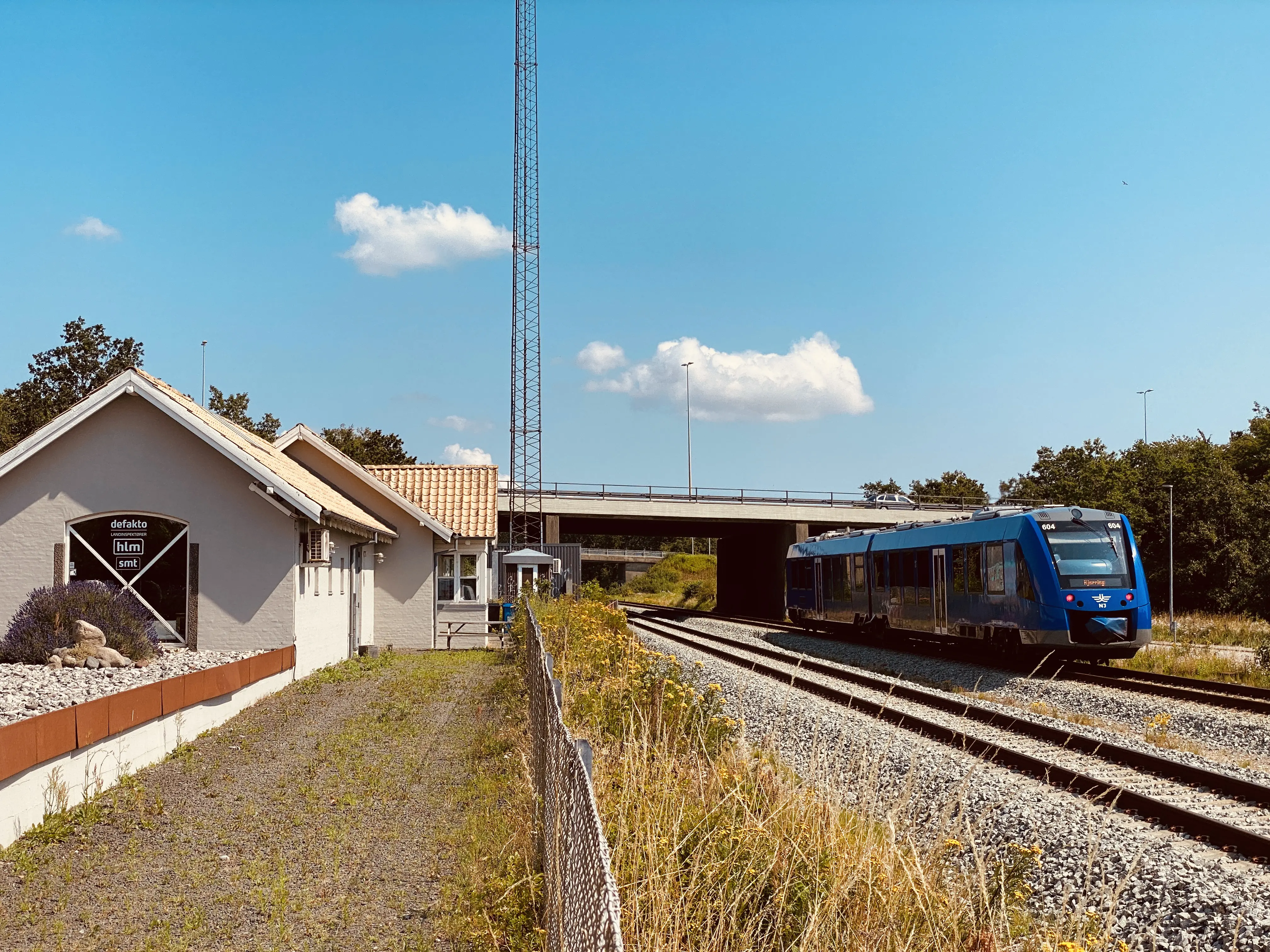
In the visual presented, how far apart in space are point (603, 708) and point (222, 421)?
14.9 meters

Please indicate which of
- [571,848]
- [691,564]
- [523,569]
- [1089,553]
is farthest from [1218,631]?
[691,564]

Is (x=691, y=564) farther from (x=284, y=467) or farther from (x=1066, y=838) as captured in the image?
(x=1066, y=838)

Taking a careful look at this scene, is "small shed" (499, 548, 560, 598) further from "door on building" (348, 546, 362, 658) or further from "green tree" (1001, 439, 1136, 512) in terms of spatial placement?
"green tree" (1001, 439, 1136, 512)

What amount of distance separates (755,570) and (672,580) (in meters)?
28.7

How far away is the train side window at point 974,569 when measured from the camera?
856 inches

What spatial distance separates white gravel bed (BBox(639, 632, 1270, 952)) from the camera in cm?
633

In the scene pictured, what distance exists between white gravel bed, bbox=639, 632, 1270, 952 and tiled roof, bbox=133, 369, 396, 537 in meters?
10.0

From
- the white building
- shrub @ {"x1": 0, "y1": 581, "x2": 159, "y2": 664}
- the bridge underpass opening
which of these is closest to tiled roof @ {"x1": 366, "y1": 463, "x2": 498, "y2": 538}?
the white building

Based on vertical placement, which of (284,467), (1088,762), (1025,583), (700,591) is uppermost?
(284,467)

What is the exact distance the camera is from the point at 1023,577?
1997cm

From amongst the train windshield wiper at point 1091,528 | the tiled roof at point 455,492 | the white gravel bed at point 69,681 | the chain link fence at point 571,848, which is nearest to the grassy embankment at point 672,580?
the tiled roof at point 455,492

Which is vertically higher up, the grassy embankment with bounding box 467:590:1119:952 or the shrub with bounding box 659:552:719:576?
the shrub with bounding box 659:552:719:576

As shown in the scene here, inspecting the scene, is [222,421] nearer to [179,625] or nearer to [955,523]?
[179,625]

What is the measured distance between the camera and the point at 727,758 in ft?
27.0
